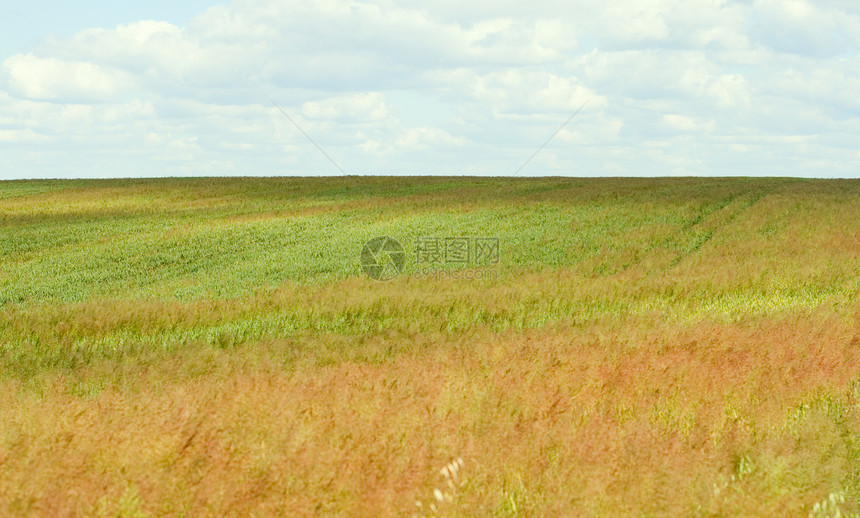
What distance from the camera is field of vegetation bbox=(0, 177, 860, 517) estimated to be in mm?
4652

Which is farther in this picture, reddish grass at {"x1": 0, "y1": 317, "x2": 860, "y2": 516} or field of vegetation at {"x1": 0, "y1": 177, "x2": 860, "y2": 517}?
field of vegetation at {"x1": 0, "y1": 177, "x2": 860, "y2": 517}

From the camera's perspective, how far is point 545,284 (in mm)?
17016

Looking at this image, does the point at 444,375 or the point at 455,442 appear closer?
the point at 455,442

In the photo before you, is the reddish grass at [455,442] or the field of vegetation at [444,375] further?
the field of vegetation at [444,375]

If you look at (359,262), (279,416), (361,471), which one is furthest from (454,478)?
(359,262)

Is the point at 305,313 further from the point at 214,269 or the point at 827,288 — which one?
the point at 827,288

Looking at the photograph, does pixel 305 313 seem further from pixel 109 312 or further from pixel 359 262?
pixel 359 262

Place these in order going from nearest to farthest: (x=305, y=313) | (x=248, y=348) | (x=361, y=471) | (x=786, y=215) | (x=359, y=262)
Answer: (x=361, y=471), (x=248, y=348), (x=305, y=313), (x=359, y=262), (x=786, y=215)

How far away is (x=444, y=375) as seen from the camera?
7.25 meters

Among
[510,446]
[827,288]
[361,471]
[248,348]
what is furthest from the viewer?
[827,288]

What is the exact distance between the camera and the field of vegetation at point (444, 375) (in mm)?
4652

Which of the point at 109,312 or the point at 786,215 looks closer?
the point at 109,312

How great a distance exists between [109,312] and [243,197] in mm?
24878

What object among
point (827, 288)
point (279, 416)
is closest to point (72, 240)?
point (827, 288)
